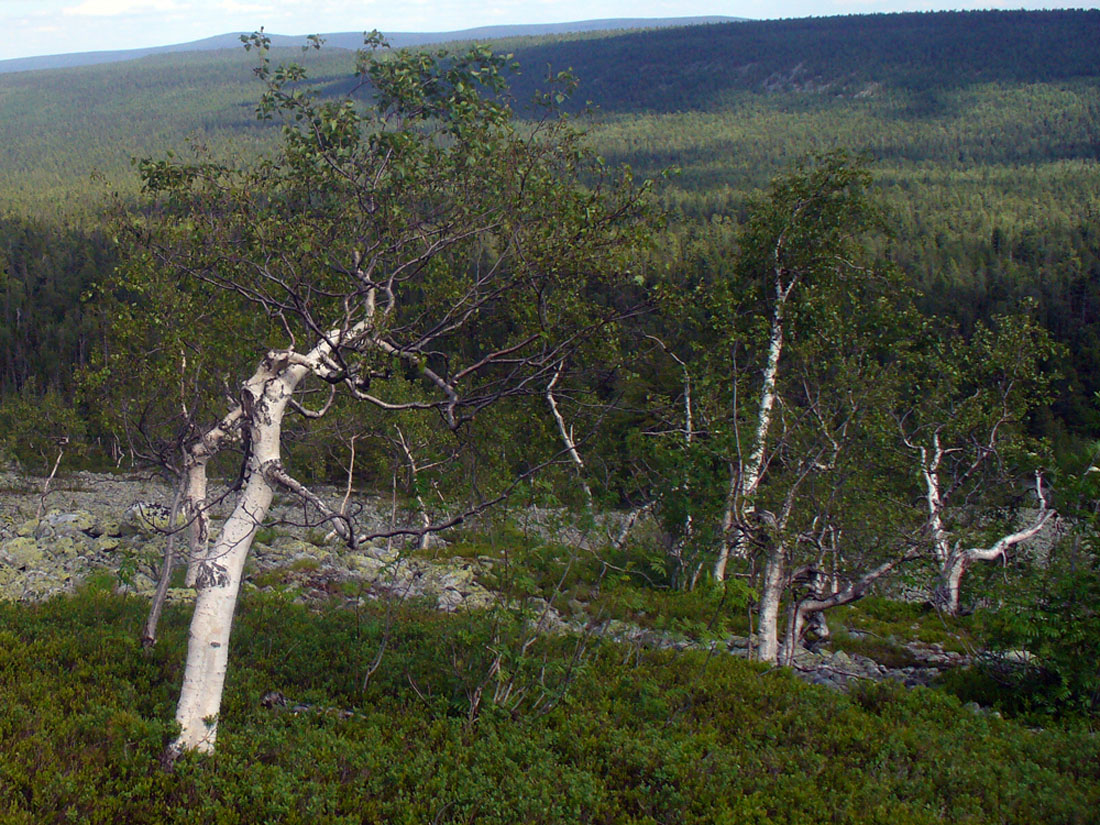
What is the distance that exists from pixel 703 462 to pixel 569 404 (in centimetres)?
349

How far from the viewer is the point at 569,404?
14.1 m

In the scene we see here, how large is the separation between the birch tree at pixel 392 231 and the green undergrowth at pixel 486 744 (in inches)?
34.6

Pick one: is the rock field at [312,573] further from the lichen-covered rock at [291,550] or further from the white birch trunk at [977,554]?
the white birch trunk at [977,554]

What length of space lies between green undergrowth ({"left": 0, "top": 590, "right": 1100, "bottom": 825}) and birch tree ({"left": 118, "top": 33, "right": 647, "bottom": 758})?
2.88 ft

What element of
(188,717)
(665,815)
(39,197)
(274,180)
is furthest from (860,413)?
(39,197)

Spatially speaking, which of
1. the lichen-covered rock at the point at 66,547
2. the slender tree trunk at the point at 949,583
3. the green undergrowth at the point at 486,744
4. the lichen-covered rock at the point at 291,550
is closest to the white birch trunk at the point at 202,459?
the green undergrowth at the point at 486,744

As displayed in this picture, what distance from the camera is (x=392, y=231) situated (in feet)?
27.9

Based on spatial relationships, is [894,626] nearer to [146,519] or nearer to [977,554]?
[977,554]

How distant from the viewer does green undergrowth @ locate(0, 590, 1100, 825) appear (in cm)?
618

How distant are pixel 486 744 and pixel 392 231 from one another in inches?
222

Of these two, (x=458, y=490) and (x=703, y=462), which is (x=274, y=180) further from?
(x=458, y=490)

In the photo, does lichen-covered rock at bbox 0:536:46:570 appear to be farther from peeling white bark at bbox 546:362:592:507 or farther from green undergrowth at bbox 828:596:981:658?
green undergrowth at bbox 828:596:981:658

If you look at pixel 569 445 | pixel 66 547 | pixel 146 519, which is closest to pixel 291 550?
pixel 66 547

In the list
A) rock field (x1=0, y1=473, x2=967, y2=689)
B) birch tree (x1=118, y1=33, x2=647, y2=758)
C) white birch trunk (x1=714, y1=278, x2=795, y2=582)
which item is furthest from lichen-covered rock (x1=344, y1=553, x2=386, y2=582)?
Answer: birch tree (x1=118, y1=33, x2=647, y2=758)
